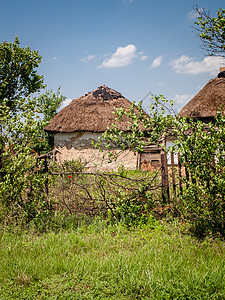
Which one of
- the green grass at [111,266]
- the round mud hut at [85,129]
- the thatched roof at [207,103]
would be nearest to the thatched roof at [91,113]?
the round mud hut at [85,129]

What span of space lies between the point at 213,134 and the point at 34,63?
13600 mm

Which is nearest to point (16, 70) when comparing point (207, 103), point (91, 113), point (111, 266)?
point (91, 113)

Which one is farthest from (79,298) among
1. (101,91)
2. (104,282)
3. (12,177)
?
(101,91)

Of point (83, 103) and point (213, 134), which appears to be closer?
point (213, 134)

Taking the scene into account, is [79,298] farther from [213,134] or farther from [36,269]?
[213,134]

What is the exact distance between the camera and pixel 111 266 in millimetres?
2916

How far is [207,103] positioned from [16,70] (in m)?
10.2

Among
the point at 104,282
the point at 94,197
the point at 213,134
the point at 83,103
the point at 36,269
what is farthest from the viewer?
the point at 83,103

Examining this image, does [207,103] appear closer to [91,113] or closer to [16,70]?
[91,113]

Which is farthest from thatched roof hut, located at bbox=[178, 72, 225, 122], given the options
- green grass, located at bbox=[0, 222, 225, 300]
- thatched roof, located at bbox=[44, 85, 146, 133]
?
green grass, located at bbox=[0, 222, 225, 300]

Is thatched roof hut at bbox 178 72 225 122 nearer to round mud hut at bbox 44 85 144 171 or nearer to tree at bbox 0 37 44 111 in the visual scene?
round mud hut at bbox 44 85 144 171

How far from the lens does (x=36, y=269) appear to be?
9.52 feet

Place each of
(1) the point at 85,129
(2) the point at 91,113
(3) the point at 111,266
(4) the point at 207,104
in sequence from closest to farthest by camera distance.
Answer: (3) the point at 111,266 < (4) the point at 207,104 < (1) the point at 85,129 < (2) the point at 91,113

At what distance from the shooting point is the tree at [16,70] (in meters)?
14.0
